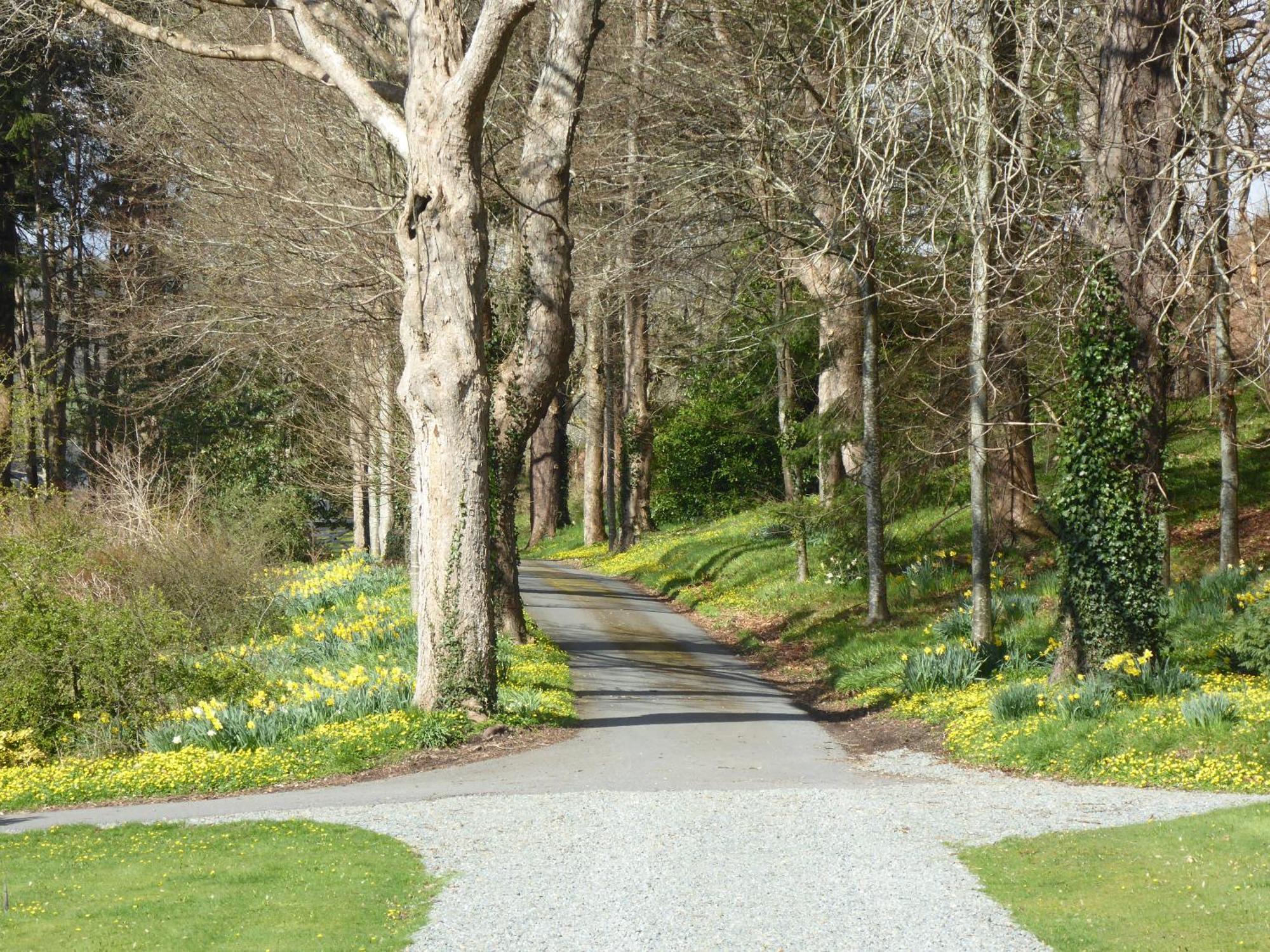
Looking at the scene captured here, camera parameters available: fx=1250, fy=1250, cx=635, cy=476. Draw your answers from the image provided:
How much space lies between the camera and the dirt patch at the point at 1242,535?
715 inches

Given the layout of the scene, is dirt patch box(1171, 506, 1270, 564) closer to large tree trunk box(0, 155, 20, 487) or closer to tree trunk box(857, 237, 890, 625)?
tree trunk box(857, 237, 890, 625)

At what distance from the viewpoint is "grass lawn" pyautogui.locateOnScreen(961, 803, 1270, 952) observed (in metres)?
6.31

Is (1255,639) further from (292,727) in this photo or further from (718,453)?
(718,453)

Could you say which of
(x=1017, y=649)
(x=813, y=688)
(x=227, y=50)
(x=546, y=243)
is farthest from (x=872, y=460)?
(x=227, y=50)

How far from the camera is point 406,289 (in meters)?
13.2

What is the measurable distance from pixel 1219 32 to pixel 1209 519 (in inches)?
454

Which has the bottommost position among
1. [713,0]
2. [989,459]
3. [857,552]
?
[857,552]

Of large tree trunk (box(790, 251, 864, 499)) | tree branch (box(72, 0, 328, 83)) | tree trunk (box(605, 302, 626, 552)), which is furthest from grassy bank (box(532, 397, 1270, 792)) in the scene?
tree branch (box(72, 0, 328, 83))

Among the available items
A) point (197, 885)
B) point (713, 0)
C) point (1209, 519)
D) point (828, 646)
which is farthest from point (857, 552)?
point (197, 885)

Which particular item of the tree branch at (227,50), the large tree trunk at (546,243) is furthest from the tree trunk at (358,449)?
the tree branch at (227,50)

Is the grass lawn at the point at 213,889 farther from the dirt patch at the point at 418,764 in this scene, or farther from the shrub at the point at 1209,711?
the shrub at the point at 1209,711

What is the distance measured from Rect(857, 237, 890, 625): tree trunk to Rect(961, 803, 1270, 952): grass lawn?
380 inches

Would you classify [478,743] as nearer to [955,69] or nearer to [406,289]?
[406,289]

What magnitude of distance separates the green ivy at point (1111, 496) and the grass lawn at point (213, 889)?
298 inches
